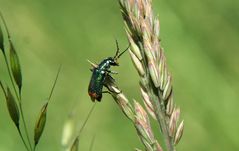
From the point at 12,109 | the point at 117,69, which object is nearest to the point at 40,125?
the point at 12,109

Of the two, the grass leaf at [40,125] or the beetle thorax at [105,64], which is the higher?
the beetle thorax at [105,64]

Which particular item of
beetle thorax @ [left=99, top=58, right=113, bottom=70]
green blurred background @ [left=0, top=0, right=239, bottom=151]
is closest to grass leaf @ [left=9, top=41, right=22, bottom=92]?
beetle thorax @ [left=99, top=58, right=113, bottom=70]

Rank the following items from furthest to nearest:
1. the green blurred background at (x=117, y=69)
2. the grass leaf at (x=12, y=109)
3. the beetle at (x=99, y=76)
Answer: the green blurred background at (x=117, y=69)
the beetle at (x=99, y=76)
the grass leaf at (x=12, y=109)

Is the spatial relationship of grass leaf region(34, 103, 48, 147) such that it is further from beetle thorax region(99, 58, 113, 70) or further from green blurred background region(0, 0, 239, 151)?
green blurred background region(0, 0, 239, 151)

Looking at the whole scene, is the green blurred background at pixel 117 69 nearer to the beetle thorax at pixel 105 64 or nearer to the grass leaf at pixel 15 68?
the beetle thorax at pixel 105 64

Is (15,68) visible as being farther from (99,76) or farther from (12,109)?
(99,76)

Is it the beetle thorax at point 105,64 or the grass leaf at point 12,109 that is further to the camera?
the beetle thorax at point 105,64

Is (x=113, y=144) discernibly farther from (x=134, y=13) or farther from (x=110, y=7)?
(x=134, y=13)

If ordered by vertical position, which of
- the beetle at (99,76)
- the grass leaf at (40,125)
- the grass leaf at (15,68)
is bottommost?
the grass leaf at (40,125)

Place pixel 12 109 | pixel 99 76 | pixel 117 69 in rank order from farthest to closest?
pixel 117 69, pixel 99 76, pixel 12 109

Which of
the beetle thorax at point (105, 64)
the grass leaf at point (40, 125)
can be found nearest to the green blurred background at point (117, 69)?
the beetle thorax at point (105, 64)
